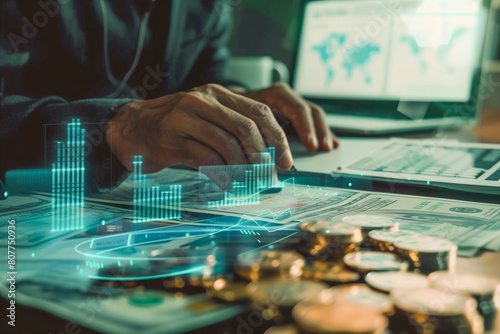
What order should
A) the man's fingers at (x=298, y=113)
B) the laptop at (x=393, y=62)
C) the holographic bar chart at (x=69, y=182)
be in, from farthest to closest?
the laptop at (x=393, y=62)
the man's fingers at (x=298, y=113)
the holographic bar chart at (x=69, y=182)

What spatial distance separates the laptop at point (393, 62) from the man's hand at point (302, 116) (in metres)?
0.20

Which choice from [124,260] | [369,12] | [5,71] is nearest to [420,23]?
[369,12]

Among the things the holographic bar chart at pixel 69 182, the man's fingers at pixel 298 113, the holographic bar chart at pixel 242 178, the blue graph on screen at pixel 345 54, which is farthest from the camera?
the blue graph on screen at pixel 345 54

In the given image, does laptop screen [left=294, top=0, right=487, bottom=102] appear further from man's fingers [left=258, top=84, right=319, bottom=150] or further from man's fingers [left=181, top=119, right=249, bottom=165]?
man's fingers [left=181, top=119, right=249, bottom=165]

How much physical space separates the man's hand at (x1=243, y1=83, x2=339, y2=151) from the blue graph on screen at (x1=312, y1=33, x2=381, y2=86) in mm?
525

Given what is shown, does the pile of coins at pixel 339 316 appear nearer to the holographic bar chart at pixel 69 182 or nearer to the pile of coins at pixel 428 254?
the pile of coins at pixel 428 254

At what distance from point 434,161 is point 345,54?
0.73 m

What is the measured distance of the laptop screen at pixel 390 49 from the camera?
48.1 inches

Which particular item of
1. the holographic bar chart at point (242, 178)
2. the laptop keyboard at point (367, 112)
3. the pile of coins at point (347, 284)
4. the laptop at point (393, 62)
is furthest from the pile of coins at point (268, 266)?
the laptop keyboard at point (367, 112)

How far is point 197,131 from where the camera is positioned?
1.97ft

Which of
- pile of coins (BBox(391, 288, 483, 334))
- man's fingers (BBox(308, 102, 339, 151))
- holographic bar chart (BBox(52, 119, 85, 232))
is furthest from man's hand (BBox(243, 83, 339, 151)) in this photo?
pile of coins (BBox(391, 288, 483, 334))

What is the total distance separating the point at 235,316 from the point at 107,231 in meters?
0.22

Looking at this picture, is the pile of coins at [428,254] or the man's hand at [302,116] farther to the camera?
the man's hand at [302,116]

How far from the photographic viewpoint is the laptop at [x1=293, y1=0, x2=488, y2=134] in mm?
1216
